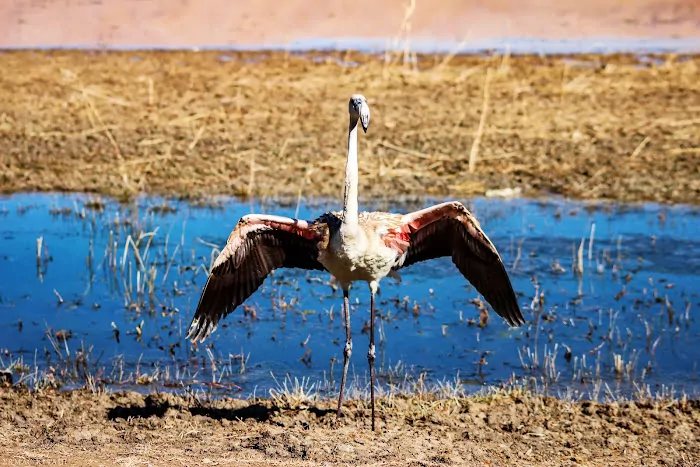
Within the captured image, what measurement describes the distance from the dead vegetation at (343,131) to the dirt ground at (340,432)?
690cm

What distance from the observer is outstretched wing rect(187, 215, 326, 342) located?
663 cm

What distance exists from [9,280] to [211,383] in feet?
12.7

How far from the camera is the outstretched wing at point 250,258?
6629mm

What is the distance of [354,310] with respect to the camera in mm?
9539

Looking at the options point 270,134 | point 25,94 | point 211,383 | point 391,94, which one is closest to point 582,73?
point 391,94

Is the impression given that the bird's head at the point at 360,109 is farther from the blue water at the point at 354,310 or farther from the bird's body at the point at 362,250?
the blue water at the point at 354,310

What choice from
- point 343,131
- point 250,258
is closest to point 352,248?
point 250,258

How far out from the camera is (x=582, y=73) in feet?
80.3

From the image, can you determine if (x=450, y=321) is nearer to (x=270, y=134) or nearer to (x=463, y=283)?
(x=463, y=283)

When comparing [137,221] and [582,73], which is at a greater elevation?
[582,73]

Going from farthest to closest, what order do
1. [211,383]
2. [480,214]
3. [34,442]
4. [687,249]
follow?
[480,214] → [687,249] → [211,383] → [34,442]

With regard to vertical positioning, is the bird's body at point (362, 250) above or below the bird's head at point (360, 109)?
below

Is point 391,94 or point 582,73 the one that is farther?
point 582,73

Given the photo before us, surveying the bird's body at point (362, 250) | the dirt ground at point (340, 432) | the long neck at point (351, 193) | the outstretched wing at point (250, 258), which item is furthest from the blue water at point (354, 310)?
the long neck at point (351, 193)
